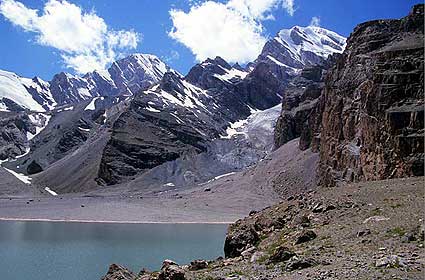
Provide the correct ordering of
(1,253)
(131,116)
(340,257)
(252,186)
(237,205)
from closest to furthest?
(340,257) → (1,253) → (237,205) → (252,186) → (131,116)

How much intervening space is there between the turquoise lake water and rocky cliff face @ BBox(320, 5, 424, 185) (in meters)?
21.5

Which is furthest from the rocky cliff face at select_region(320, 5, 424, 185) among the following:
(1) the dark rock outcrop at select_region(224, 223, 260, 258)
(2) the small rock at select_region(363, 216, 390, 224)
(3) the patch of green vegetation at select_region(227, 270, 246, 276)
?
(3) the patch of green vegetation at select_region(227, 270, 246, 276)

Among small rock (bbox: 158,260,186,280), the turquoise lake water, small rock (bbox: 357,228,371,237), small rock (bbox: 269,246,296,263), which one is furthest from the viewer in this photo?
the turquoise lake water

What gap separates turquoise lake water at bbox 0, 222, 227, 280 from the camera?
138 ft

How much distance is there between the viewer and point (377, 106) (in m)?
66.2

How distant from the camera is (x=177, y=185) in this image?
15950 cm

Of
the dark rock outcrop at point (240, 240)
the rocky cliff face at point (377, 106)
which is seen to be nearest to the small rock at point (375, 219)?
the dark rock outcrop at point (240, 240)

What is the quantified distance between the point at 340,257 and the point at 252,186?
11869 centimetres

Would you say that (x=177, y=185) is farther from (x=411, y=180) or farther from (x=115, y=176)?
(x=411, y=180)

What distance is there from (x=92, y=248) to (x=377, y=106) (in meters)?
39.4

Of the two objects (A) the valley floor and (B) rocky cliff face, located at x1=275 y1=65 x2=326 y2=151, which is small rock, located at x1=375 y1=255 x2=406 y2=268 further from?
(B) rocky cliff face, located at x1=275 y1=65 x2=326 y2=151

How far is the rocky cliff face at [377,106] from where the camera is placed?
54994 mm

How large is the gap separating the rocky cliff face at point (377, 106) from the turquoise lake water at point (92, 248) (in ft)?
70.4

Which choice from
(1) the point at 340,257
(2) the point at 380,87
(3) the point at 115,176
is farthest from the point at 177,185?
(1) the point at 340,257
